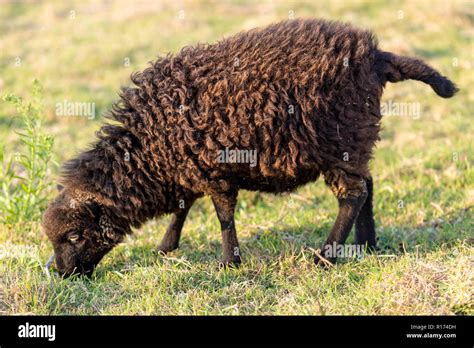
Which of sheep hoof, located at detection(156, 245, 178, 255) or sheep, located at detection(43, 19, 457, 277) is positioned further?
sheep hoof, located at detection(156, 245, 178, 255)

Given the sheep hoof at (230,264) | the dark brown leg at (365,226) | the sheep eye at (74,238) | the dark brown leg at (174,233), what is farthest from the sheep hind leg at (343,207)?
the sheep eye at (74,238)

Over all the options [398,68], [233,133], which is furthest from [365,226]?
[233,133]

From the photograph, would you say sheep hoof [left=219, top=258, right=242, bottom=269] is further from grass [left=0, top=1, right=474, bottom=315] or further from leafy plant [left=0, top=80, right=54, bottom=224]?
leafy plant [left=0, top=80, right=54, bottom=224]

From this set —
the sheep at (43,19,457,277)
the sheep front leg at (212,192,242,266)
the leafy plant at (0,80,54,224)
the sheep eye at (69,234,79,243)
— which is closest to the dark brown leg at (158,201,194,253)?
the sheep at (43,19,457,277)

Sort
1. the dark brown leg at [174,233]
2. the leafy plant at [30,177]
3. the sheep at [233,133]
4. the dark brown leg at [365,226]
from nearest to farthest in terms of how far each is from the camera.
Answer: the sheep at [233,133] → the dark brown leg at [365,226] → the dark brown leg at [174,233] → the leafy plant at [30,177]

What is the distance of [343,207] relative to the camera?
5.66 m

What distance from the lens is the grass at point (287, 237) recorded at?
191 inches

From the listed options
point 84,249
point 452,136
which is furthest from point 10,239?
point 452,136

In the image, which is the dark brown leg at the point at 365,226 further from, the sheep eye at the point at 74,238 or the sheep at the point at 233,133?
the sheep eye at the point at 74,238

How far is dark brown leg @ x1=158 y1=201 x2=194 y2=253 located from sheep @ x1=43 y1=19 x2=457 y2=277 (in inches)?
15.7

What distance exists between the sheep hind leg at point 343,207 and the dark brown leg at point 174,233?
1443 millimetres

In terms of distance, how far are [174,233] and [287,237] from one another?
116cm

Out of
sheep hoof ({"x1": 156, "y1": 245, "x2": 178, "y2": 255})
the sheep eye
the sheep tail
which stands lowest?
sheep hoof ({"x1": 156, "y1": 245, "x2": 178, "y2": 255})

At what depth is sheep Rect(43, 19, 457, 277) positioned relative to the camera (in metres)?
5.29
